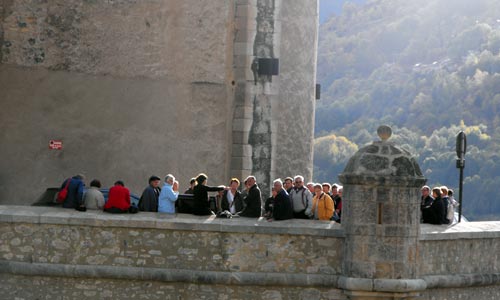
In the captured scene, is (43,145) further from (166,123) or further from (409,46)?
(409,46)

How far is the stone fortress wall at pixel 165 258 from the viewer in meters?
18.8

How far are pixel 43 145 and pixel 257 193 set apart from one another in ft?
25.3

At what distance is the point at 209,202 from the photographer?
20.2m

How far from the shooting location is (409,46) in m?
146

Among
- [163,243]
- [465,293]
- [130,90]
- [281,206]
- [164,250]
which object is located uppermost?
[130,90]

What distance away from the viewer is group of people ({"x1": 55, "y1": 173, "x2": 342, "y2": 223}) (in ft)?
63.1

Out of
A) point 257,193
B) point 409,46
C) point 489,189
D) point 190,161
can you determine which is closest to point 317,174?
point 489,189

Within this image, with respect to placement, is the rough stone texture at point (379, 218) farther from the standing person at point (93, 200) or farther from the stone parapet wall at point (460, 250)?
the standing person at point (93, 200)

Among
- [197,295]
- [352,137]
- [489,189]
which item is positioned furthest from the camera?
[352,137]

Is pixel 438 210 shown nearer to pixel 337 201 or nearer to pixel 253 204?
pixel 337 201

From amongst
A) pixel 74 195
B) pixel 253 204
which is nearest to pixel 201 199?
pixel 253 204

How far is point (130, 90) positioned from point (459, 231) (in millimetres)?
8409

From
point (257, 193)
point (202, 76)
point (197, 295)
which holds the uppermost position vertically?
point (202, 76)

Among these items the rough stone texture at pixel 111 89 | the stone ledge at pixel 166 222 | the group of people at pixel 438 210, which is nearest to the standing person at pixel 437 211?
the group of people at pixel 438 210
